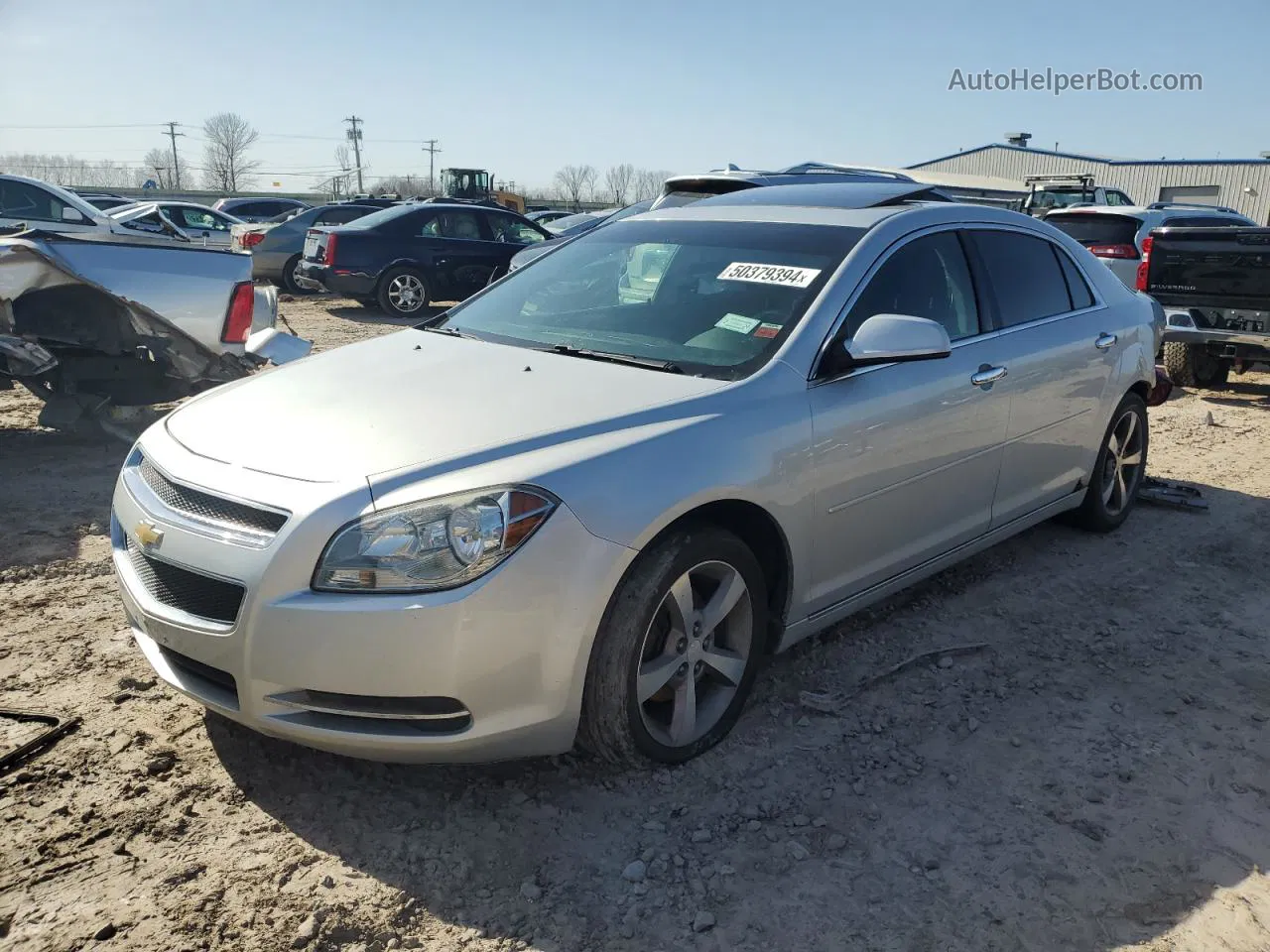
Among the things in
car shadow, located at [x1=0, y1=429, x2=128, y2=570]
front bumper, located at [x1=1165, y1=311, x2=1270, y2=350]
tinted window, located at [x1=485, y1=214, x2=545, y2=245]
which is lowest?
car shadow, located at [x1=0, y1=429, x2=128, y2=570]

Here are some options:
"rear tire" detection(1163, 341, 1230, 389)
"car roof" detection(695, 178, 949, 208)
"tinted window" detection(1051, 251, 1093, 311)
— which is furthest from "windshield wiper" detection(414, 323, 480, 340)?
"rear tire" detection(1163, 341, 1230, 389)

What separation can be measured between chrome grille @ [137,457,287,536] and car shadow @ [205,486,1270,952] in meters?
0.38

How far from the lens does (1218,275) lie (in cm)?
916

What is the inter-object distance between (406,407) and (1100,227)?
1185cm

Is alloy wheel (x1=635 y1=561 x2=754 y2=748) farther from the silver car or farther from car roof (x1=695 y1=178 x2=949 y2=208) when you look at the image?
car roof (x1=695 y1=178 x2=949 y2=208)

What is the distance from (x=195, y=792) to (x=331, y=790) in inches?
14.6

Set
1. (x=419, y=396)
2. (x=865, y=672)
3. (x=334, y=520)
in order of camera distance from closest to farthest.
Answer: (x=334, y=520), (x=419, y=396), (x=865, y=672)

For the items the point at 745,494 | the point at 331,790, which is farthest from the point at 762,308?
the point at 331,790

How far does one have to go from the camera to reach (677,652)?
2.98 metres

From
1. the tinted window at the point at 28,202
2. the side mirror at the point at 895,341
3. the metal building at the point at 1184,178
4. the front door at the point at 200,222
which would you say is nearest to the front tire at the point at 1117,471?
the side mirror at the point at 895,341

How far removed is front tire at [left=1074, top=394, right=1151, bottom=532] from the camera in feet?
16.9

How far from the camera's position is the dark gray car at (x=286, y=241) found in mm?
16734

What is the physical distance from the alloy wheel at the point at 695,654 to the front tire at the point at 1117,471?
2816 millimetres

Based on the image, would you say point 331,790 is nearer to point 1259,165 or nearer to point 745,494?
point 745,494
